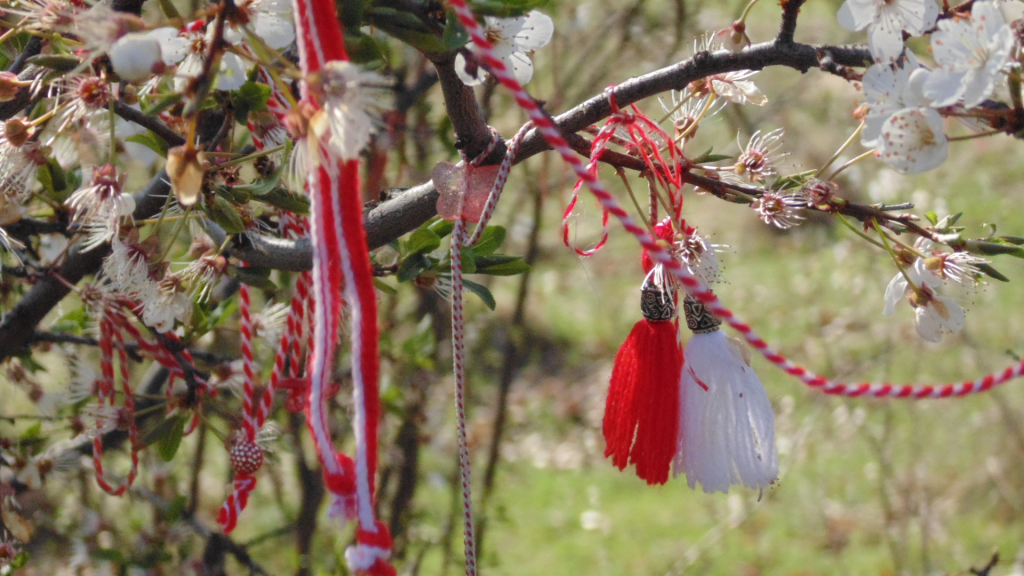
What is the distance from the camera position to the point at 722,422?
0.85 m

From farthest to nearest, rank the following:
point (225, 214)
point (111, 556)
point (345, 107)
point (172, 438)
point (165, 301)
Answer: point (111, 556)
point (172, 438)
point (165, 301)
point (225, 214)
point (345, 107)

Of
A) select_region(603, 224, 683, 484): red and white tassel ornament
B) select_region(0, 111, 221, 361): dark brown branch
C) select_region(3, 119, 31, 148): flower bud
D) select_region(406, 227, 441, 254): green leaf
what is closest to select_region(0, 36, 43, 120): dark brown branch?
select_region(3, 119, 31, 148): flower bud

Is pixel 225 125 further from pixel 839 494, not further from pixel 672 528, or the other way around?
pixel 839 494

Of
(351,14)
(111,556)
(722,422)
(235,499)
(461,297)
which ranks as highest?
(351,14)

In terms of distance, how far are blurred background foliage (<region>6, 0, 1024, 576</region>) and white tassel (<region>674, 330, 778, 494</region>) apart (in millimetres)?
556

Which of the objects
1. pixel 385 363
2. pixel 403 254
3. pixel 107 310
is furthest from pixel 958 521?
pixel 107 310

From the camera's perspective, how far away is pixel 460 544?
2736mm

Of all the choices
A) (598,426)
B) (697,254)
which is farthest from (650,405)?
(598,426)

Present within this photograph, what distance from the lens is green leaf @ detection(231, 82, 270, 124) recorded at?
78 cm

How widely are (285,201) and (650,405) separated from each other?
443 millimetres

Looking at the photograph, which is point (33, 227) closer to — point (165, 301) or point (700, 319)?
point (165, 301)

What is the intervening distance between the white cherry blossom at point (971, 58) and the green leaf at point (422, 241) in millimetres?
482

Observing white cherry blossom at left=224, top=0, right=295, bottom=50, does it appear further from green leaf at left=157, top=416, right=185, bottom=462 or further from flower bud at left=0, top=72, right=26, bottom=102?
green leaf at left=157, top=416, right=185, bottom=462

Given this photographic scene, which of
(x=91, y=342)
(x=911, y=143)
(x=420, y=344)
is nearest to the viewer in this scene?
(x=911, y=143)
